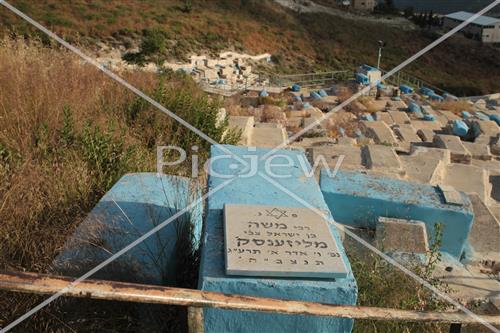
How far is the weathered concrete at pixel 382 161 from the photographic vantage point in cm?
623

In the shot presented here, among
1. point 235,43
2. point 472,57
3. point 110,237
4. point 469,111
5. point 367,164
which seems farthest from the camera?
point 472,57

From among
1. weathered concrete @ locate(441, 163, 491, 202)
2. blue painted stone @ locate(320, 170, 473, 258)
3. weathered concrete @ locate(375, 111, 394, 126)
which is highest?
blue painted stone @ locate(320, 170, 473, 258)

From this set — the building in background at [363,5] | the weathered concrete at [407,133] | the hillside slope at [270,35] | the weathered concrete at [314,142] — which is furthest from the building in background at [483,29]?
the weathered concrete at [314,142]

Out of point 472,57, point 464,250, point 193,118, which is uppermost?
point 193,118

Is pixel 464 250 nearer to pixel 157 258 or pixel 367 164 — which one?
pixel 367 164

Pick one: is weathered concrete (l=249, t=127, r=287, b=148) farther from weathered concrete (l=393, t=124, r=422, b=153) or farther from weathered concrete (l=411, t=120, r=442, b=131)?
weathered concrete (l=411, t=120, r=442, b=131)

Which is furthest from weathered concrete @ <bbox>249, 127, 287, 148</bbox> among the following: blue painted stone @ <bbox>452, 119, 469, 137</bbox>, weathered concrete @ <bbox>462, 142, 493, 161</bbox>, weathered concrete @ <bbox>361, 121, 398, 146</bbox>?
blue painted stone @ <bbox>452, 119, 469, 137</bbox>

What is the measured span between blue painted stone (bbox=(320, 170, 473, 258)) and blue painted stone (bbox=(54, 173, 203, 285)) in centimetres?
173

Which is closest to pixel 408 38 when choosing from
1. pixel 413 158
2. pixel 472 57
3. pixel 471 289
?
pixel 472 57

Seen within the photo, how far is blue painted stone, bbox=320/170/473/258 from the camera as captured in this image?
14.8 ft

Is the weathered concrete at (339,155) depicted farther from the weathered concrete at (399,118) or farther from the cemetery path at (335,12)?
the cemetery path at (335,12)

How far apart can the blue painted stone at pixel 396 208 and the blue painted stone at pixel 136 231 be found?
5.68 ft

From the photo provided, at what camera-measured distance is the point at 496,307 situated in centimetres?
370

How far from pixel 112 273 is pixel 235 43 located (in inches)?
1378
